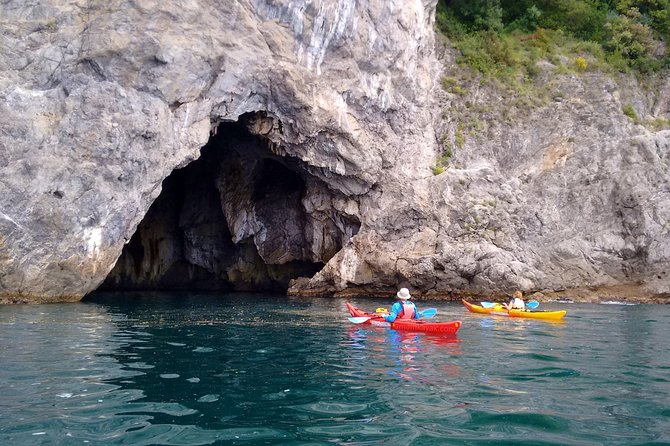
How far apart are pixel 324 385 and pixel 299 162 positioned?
1932 centimetres

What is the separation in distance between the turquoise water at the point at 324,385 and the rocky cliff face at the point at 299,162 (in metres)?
7.30

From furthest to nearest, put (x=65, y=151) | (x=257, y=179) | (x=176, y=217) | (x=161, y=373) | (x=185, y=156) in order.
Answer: (x=176, y=217), (x=257, y=179), (x=185, y=156), (x=65, y=151), (x=161, y=373)

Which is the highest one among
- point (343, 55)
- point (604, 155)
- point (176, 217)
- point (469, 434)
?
point (343, 55)

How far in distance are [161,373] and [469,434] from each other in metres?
4.62

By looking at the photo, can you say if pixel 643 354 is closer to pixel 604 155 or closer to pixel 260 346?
pixel 260 346

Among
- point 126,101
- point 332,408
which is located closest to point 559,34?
point 126,101

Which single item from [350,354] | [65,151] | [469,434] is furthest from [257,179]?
[469,434]

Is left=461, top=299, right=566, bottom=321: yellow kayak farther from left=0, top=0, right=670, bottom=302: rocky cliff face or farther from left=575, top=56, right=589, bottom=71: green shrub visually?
left=575, top=56, right=589, bottom=71: green shrub

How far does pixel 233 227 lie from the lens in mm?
30188

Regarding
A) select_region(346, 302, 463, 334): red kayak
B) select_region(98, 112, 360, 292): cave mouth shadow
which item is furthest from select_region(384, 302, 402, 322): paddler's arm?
select_region(98, 112, 360, 292): cave mouth shadow

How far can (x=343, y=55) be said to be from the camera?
25.5m

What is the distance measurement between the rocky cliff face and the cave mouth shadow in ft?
0.39

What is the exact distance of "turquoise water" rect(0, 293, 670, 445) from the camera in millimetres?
5629

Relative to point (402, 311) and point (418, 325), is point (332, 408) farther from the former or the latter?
point (402, 311)
